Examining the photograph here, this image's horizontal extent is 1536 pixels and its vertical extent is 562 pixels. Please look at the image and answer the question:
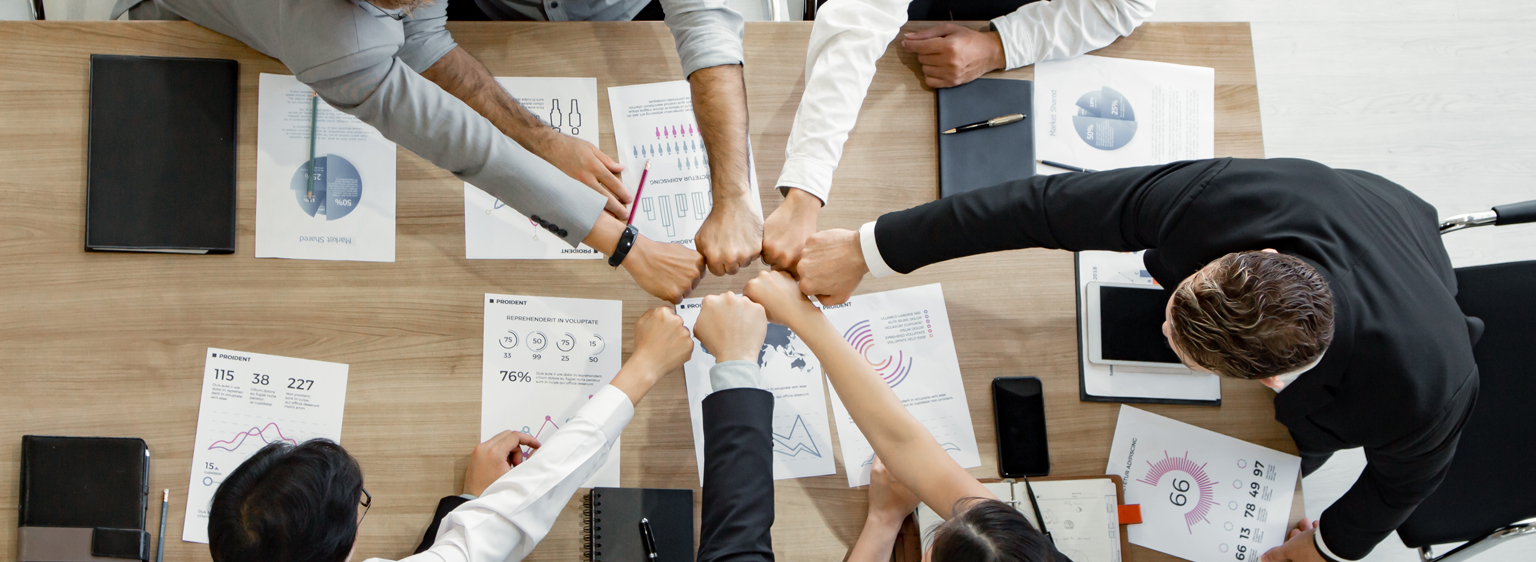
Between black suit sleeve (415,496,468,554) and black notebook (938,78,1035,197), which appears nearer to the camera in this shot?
black suit sleeve (415,496,468,554)

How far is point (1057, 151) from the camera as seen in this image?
1365mm

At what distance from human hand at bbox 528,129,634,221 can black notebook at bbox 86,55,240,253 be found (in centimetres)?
50

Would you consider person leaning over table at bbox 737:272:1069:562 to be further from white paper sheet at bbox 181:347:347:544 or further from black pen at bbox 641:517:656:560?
white paper sheet at bbox 181:347:347:544

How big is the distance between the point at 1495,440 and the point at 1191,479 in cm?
55

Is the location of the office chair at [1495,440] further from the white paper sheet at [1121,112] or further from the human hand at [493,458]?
the human hand at [493,458]

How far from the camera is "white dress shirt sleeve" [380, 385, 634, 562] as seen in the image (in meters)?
1.06

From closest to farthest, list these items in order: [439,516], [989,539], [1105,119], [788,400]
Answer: [989,539] → [439,516] → [788,400] → [1105,119]

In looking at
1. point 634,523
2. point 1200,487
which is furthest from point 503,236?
point 1200,487

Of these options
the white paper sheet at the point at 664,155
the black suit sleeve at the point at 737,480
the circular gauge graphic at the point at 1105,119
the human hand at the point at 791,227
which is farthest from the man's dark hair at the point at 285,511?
the circular gauge graphic at the point at 1105,119

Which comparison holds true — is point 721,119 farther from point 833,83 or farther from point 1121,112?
point 1121,112

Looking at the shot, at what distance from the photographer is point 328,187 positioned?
4.21 ft

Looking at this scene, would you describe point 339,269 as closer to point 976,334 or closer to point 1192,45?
point 976,334

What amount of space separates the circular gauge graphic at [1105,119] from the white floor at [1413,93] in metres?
1.03

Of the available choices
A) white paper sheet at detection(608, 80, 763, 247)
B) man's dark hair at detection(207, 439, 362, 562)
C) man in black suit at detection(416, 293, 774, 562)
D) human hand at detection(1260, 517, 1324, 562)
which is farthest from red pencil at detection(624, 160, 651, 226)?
human hand at detection(1260, 517, 1324, 562)
